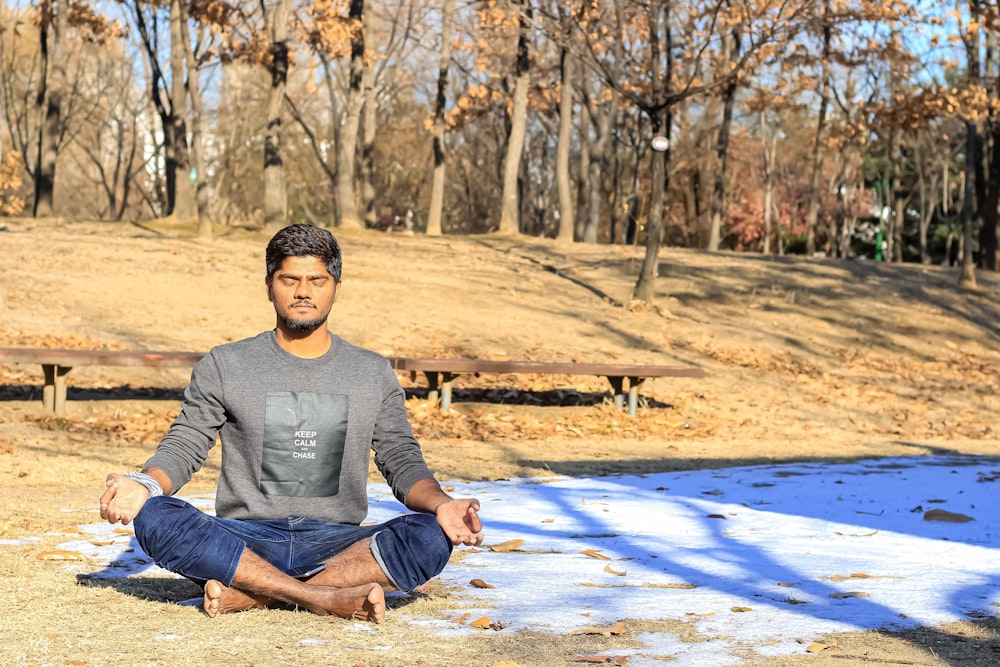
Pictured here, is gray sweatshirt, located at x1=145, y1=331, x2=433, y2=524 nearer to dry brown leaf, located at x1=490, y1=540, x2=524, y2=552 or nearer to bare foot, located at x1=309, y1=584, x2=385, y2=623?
bare foot, located at x1=309, y1=584, x2=385, y2=623

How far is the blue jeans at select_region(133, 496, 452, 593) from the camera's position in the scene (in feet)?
14.5

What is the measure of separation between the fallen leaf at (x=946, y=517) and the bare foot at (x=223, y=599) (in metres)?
4.72

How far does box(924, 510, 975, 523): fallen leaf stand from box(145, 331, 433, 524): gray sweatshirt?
432cm

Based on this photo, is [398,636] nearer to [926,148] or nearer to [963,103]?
[963,103]

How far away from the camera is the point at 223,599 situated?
4.53m

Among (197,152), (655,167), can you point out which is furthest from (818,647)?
(197,152)

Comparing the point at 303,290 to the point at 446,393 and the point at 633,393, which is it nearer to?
the point at 446,393

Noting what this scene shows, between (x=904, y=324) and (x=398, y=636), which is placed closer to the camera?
(x=398, y=636)

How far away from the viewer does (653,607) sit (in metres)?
5.09

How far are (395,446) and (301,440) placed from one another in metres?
0.36

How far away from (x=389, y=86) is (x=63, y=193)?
71.5 ft

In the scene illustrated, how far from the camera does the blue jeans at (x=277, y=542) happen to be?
4.41m

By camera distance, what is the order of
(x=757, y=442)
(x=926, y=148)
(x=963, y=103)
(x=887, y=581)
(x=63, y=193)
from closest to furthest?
(x=887, y=581) < (x=757, y=442) < (x=963, y=103) < (x=926, y=148) < (x=63, y=193)

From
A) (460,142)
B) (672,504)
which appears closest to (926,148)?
(460,142)
